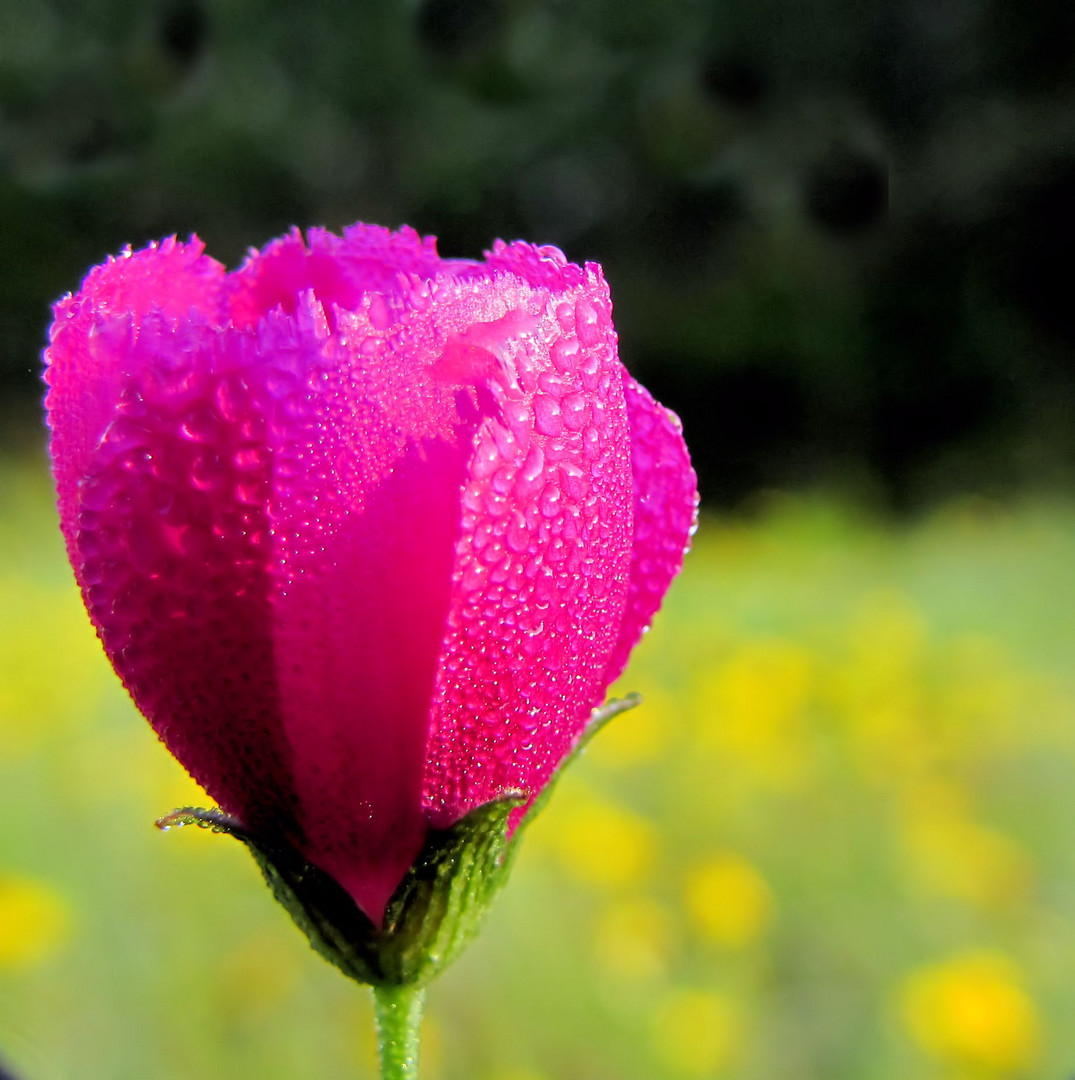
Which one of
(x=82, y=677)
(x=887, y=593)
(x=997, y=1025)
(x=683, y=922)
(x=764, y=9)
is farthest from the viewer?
(x=764, y=9)

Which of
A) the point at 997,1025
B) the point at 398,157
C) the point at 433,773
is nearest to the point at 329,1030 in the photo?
the point at 997,1025

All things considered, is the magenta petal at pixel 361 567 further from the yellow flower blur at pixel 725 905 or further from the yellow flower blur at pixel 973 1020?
the yellow flower blur at pixel 725 905

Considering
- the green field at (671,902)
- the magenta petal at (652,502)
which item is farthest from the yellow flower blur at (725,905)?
the magenta petal at (652,502)

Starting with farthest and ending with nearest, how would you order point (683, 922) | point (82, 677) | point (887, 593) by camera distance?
point (887, 593) → point (82, 677) → point (683, 922)

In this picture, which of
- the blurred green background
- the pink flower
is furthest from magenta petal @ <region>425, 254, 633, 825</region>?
the blurred green background

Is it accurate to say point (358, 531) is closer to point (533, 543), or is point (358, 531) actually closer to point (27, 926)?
point (533, 543)

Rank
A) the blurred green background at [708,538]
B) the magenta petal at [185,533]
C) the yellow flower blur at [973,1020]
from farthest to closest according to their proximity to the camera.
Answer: the blurred green background at [708,538] < the yellow flower blur at [973,1020] < the magenta petal at [185,533]

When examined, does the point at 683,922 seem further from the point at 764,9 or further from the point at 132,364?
the point at 764,9

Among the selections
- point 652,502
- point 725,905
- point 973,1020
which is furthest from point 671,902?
point 652,502
